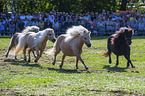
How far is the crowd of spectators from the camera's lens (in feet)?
81.2

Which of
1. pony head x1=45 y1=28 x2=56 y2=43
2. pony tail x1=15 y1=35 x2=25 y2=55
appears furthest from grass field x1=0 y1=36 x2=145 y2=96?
pony tail x1=15 y1=35 x2=25 y2=55

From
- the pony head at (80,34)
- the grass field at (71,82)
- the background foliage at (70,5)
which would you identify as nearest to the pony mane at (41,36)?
the pony head at (80,34)

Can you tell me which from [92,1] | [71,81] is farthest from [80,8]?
[71,81]

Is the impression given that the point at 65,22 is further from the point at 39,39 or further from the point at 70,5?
the point at 39,39

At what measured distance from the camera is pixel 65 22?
25000 mm

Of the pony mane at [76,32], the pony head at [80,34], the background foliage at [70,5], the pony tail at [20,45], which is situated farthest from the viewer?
the background foliage at [70,5]

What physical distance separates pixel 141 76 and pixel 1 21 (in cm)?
1886

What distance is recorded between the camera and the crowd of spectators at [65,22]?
24750mm

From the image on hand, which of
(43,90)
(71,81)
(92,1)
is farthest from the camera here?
(92,1)

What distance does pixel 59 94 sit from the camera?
5828 millimetres


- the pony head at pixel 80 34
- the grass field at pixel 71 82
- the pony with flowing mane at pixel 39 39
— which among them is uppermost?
the pony head at pixel 80 34

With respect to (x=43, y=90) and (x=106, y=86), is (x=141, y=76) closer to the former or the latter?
(x=106, y=86)

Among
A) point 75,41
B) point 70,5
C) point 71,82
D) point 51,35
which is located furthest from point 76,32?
point 70,5

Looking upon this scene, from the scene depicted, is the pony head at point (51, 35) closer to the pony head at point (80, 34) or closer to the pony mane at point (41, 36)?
the pony mane at point (41, 36)
